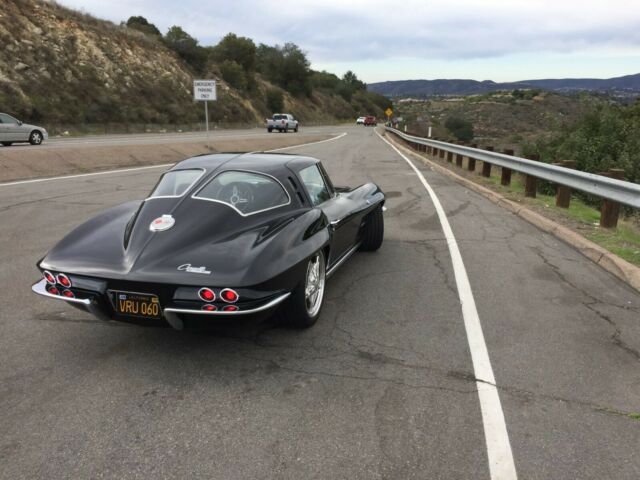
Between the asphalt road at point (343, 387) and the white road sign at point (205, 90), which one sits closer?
the asphalt road at point (343, 387)

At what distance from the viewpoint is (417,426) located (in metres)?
3.04

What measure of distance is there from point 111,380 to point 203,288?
89cm

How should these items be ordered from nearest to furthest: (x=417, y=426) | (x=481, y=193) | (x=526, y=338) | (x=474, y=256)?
(x=417, y=426), (x=526, y=338), (x=474, y=256), (x=481, y=193)

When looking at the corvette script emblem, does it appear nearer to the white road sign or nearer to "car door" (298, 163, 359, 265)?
"car door" (298, 163, 359, 265)

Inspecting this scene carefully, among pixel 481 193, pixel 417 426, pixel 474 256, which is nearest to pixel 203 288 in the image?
pixel 417 426

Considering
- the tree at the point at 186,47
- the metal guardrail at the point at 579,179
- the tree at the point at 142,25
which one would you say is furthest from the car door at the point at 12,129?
the tree at the point at 142,25

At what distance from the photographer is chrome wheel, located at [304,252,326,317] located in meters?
4.30

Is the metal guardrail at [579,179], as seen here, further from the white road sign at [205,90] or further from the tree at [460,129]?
the tree at [460,129]

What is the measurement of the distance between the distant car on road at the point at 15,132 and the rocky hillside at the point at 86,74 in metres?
11.3

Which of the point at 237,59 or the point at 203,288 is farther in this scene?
the point at 237,59

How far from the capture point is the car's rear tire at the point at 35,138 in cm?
2355

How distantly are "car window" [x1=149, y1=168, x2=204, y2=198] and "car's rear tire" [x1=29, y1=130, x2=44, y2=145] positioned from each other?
2216 cm

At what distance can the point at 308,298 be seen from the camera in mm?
4340

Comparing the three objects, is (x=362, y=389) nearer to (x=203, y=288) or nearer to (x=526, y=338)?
(x=203, y=288)
